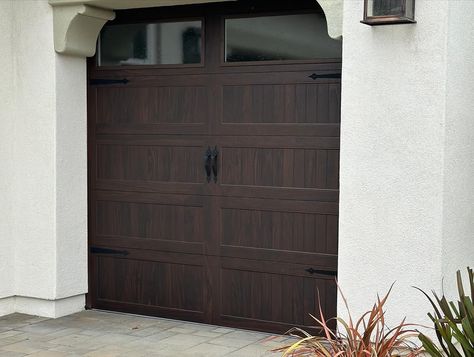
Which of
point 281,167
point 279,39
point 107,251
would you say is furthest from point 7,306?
point 279,39

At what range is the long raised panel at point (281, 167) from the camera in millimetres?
6262

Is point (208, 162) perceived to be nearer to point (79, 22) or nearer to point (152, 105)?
point (152, 105)

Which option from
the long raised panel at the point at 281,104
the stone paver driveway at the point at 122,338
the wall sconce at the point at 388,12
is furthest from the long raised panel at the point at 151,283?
the wall sconce at the point at 388,12


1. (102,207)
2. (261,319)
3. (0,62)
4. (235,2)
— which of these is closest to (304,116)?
(235,2)

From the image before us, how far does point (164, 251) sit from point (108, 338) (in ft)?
3.16

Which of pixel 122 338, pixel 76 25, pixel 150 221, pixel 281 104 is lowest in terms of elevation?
pixel 122 338

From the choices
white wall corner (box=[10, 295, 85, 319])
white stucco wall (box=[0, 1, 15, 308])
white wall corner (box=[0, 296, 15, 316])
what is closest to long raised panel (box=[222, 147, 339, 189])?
white wall corner (box=[10, 295, 85, 319])

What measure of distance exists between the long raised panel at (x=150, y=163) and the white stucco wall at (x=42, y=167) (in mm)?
233

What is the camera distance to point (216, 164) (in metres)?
6.73

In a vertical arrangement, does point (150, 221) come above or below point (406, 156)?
below

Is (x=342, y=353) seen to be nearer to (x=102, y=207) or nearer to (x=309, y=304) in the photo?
(x=309, y=304)

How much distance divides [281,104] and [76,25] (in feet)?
6.18

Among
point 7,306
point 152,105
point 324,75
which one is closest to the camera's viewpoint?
point 324,75

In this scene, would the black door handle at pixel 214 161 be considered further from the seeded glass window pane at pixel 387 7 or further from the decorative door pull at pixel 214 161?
the seeded glass window pane at pixel 387 7
